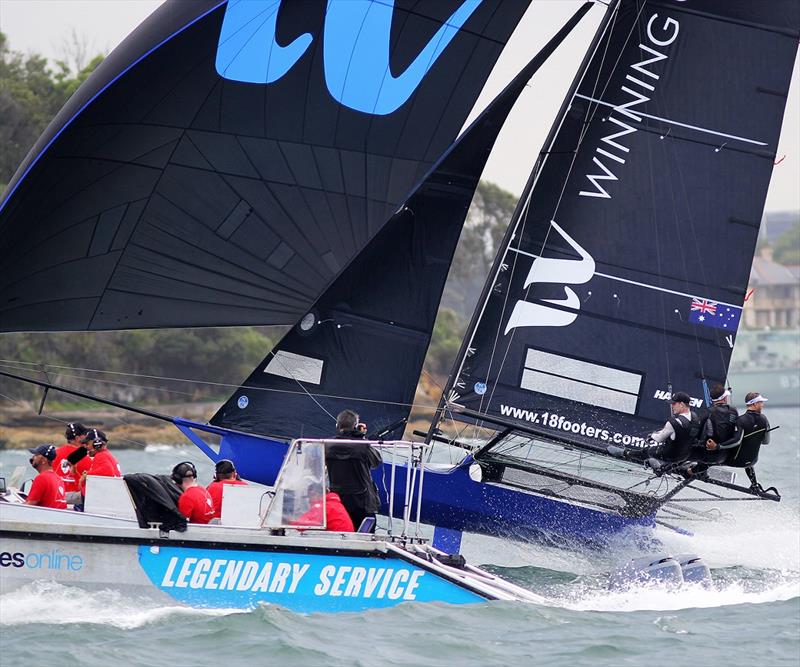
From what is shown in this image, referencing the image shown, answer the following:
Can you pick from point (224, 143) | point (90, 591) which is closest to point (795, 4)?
point (224, 143)

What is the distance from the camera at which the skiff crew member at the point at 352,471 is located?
30.3 ft

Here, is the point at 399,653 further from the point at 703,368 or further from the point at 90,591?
the point at 703,368

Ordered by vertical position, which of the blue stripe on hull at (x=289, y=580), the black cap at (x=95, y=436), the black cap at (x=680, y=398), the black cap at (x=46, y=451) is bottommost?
the blue stripe on hull at (x=289, y=580)

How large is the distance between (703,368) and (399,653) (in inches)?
194

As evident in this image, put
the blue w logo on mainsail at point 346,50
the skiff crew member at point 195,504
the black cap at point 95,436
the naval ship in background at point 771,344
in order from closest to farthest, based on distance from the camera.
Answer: the skiff crew member at point 195,504, the black cap at point 95,436, the blue w logo on mainsail at point 346,50, the naval ship in background at point 771,344

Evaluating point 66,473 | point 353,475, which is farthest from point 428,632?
point 66,473

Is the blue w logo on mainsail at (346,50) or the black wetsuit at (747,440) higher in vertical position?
the blue w logo on mainsail at (346,50)

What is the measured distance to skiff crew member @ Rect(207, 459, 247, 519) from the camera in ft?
30.4

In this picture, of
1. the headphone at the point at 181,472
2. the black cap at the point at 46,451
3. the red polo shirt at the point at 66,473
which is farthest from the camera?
the red polo shirt at the point at 66,473

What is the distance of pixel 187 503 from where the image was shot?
8930 millimetres

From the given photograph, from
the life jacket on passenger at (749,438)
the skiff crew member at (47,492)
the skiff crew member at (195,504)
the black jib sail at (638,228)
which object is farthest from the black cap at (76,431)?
the life jacket on passenger at (749,438)

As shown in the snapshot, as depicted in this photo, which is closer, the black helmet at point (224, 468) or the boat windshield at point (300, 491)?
the boat windshield at point (300, 491)

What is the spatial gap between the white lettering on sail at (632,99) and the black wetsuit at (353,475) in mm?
3612

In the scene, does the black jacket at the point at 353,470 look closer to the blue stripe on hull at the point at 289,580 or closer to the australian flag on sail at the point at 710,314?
the blue stripe on hull at the point at 289,580
